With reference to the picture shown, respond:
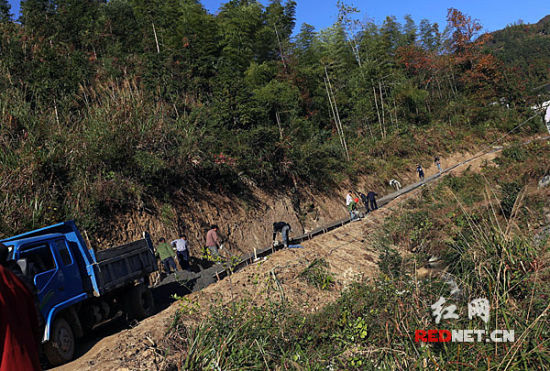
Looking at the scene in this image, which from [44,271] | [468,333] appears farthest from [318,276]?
[468,333]

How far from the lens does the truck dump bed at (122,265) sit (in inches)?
351

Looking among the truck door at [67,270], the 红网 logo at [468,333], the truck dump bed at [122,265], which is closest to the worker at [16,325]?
the 红网 logo at [468,333]

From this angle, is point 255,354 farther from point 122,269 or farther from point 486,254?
point 122,269

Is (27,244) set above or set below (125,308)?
above

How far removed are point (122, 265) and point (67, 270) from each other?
1.75m

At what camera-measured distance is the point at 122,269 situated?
9.82 meters

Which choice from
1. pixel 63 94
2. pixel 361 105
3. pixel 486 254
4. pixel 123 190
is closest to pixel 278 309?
pixel 486 254

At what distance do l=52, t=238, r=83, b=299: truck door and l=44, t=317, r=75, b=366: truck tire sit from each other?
0.57 metres

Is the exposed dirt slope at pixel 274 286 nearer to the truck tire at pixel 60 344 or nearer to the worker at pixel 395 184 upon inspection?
the truck tire at pixel 60 344

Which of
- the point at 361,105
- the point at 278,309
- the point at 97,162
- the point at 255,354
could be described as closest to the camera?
the point at 255,354

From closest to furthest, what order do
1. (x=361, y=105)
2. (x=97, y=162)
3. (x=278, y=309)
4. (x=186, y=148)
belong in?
(x=278, y=309) < (x=97, y=162) < (x=186, y=148) < (x=361, y=105)

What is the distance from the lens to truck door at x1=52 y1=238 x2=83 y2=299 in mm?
8008

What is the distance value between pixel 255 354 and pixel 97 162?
39.8 ft

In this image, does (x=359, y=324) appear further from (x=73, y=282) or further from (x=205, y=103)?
(x=205, y=103)
